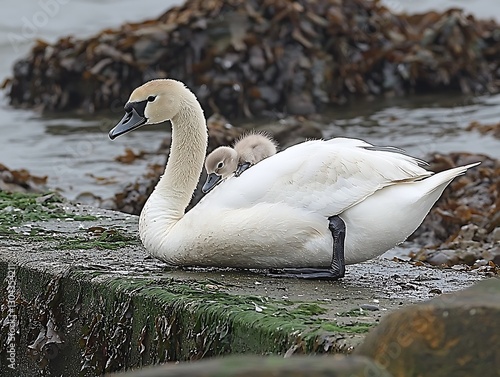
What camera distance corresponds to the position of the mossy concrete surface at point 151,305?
452 centimetres

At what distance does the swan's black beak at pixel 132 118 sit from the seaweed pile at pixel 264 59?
7.96 m

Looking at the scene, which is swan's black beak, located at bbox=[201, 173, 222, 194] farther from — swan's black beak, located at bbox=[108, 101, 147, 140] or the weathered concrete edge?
the weathered concrete edge

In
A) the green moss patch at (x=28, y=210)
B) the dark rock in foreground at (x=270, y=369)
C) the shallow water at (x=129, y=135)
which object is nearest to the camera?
the dark rock in foreground at (x=270, y=369)

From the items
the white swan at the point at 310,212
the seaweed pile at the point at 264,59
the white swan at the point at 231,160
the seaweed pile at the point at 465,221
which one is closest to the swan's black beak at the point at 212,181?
the white swan at the point at 231,160

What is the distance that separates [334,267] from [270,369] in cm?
297

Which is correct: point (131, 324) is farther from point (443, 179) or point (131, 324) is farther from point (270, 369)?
point (270, 369)

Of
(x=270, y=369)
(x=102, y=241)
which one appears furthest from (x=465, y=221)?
(x=270, y=369)

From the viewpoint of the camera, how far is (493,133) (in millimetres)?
11953

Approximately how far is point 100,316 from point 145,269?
40cm

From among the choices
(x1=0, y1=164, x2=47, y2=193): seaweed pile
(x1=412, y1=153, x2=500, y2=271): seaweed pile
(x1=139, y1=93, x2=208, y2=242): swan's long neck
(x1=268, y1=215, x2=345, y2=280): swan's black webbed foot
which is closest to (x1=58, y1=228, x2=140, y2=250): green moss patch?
(x1=139, y1=93, x2=208, y2=242): swan's long neck

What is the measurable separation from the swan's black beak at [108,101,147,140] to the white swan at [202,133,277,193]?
1.31ft

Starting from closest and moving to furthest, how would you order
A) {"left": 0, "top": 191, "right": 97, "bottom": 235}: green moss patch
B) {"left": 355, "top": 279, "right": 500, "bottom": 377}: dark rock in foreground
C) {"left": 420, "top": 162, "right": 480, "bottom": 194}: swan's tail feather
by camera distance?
{"left": 355, "top": 279, "right": 500, "bottom": 377}: dark rock in foreground < {"left": 420, "top": 162, "right": 480, "bottom": 194}: swan's tail feather < {"left": 0, "top": 191, "right": 97, "bottom": 235}: green moss patch

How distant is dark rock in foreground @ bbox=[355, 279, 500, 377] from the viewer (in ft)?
9.45

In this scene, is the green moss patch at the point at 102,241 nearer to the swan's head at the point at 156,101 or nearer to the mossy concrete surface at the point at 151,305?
the mossy concrete surface at the point at 151,305
